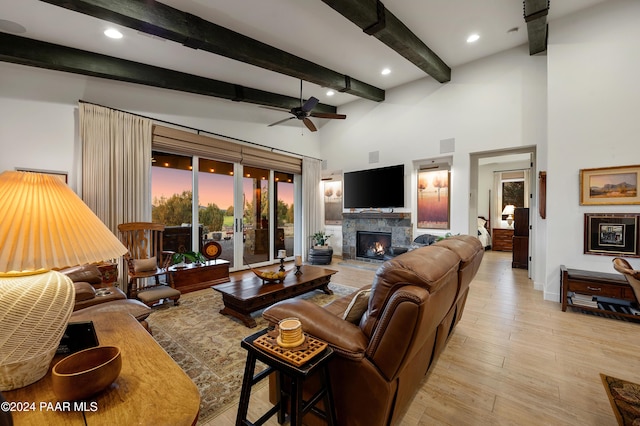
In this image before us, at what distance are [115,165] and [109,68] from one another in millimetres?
1334

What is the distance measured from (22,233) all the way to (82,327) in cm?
64

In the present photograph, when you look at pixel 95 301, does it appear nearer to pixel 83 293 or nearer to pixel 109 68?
pixel 83 293

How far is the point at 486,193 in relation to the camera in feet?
28.6

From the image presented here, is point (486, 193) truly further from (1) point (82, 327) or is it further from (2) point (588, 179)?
(1) point (82, 327)

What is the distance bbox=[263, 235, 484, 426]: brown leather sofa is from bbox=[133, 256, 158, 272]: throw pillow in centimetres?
298

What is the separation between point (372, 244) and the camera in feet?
21.4

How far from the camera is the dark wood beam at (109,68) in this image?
123 inches

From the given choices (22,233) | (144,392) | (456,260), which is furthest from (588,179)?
(22,233)

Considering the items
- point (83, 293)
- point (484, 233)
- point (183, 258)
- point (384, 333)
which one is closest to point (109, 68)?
point (183, 258)

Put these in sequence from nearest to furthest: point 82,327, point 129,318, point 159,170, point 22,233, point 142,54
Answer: point 22,233, point 82,327, point 129,318, point 142,54, point 159,170

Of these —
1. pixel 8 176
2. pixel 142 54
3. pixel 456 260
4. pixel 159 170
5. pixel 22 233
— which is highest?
pixel 142 54

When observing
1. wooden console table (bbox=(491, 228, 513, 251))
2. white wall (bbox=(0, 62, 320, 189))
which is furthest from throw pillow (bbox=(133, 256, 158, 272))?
wooden console table (bbox=(491, 228, 513, 251))

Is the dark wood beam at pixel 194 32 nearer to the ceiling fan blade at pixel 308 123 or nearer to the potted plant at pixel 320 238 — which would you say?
the ceiling fan blade at pixel 308 123

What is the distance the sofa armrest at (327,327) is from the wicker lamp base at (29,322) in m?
0.92
